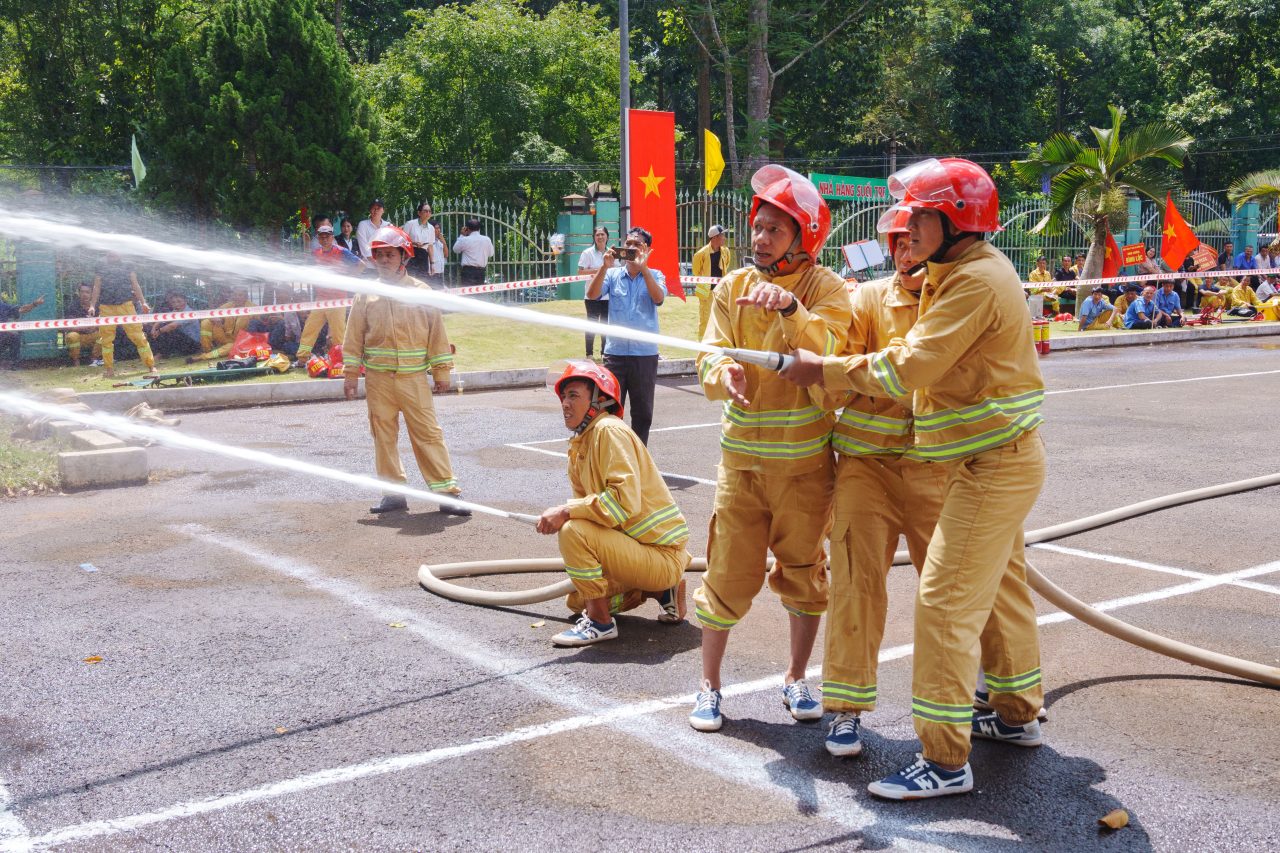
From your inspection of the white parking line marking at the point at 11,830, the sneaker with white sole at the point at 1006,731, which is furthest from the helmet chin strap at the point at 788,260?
the white parking line marking at the point at 11,830

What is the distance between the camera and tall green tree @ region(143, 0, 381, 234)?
18.2 meters

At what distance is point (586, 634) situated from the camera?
5.61m

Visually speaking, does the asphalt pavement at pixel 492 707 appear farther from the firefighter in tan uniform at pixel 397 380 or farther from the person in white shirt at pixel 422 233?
the person in white shirt at pixel 422 233

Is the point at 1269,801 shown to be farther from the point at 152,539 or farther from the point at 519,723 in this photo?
the point at 152,539

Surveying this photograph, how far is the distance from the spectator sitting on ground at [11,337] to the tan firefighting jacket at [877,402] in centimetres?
1502

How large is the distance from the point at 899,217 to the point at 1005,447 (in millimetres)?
859

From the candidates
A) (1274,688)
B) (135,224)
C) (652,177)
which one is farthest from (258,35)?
(1274,688)

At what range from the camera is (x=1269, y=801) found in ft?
12.9

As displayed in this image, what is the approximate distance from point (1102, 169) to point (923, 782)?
81.1ft

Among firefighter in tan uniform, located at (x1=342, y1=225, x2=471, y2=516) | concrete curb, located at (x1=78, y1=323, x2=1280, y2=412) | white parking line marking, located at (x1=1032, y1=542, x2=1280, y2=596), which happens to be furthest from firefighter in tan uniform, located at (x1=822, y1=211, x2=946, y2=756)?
concrete curb, located at (x1=78, y1=323, x2=1280, y2=412)

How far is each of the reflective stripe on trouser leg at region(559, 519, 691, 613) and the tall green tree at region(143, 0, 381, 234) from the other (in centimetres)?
1404

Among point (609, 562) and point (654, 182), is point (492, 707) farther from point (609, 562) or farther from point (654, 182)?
point (654, 182)

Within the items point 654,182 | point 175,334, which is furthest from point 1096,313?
point 175,334

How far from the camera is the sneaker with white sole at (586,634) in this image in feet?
18.3
